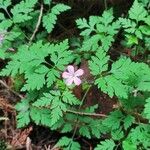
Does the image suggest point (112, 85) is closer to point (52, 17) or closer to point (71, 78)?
point (71, 78)

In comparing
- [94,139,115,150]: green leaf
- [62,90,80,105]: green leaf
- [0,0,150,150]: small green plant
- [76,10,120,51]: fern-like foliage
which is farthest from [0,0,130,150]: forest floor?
[62,90,80,105]: green leaf

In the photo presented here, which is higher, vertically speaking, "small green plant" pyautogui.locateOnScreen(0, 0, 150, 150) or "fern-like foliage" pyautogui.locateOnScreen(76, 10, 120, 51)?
"fern-like foliage" pyautogui.locateOnScreen(76, 10, 120, 51)

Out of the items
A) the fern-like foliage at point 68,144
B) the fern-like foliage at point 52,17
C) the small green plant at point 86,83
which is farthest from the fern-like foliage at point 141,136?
the fern-like foliage at point 52,17

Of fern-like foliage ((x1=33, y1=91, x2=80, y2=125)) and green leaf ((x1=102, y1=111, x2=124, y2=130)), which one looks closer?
fern-like foliage ((x1=33, y1=91, x2=80, y2=125))

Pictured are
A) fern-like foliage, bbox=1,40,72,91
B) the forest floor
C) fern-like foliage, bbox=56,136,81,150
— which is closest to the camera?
fern-like foliage, bbox=1,40,72,91

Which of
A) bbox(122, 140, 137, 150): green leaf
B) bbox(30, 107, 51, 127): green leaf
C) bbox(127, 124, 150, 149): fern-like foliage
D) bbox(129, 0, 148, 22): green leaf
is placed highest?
bbox(129, 0, 148, 22): green leaf

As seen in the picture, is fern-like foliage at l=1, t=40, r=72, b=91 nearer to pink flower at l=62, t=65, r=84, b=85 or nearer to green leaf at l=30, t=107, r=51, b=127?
pink flower at l=62, t=65, r=84, b=85

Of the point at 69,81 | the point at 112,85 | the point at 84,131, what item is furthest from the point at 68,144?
the point at 112,85

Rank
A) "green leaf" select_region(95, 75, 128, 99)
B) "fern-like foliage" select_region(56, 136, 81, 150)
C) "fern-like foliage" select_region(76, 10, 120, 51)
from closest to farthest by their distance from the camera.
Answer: "green leaf" select_region(95, 75, 128, 99)
"fern-like foliage" select_region(56, 136, 81, 150)
"fern-like foliage" select_region(76, 10, 120, 51)

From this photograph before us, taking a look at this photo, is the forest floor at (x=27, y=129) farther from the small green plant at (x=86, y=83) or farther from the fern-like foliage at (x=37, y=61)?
the fern-like foliage at (x=37, y=61)
